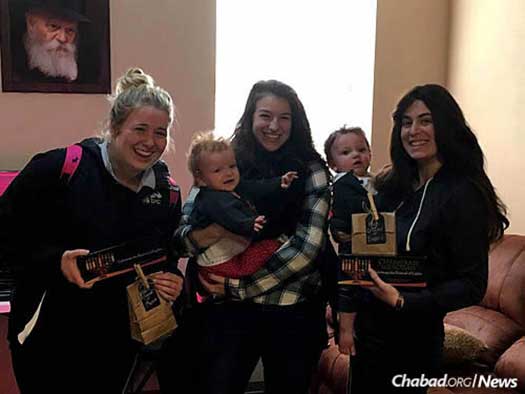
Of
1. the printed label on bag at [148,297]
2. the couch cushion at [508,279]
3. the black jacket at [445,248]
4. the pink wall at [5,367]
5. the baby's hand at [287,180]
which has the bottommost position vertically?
the pink wall at [5,367]

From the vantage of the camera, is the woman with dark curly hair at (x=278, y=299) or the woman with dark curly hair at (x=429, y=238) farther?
the woman with dark curly hair at (x=278, y=299)

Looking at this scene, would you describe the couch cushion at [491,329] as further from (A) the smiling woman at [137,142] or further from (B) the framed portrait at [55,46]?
(B) the framed portrait at [55,46]

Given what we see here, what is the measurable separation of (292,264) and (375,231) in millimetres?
301

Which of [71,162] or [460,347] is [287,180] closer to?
[71,162]

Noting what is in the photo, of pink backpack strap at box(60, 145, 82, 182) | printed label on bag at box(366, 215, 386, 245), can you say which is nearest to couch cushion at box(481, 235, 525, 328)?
printed label on bag at box(366, 215, 386, 245)

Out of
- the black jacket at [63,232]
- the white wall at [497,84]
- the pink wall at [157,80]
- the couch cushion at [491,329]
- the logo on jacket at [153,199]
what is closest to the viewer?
the black jacket at [63,232]

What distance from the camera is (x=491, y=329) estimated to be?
7.59 ft

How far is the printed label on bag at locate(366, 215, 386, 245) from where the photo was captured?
1.51 meters

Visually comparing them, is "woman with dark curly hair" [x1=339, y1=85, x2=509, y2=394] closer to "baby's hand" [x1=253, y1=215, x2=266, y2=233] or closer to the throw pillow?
"baby's hand" [x1=253, y1=215, x2=266, y2=233]

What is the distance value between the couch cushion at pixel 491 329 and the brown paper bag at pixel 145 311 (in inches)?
53.2

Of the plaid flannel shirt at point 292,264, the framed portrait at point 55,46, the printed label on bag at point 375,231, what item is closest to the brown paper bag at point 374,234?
the printed label on bag at point 375,231

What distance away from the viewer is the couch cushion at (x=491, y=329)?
88.4 inches

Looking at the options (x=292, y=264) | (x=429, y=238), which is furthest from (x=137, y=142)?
(x=429, y=238)

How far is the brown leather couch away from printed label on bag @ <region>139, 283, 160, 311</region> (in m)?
0.99
